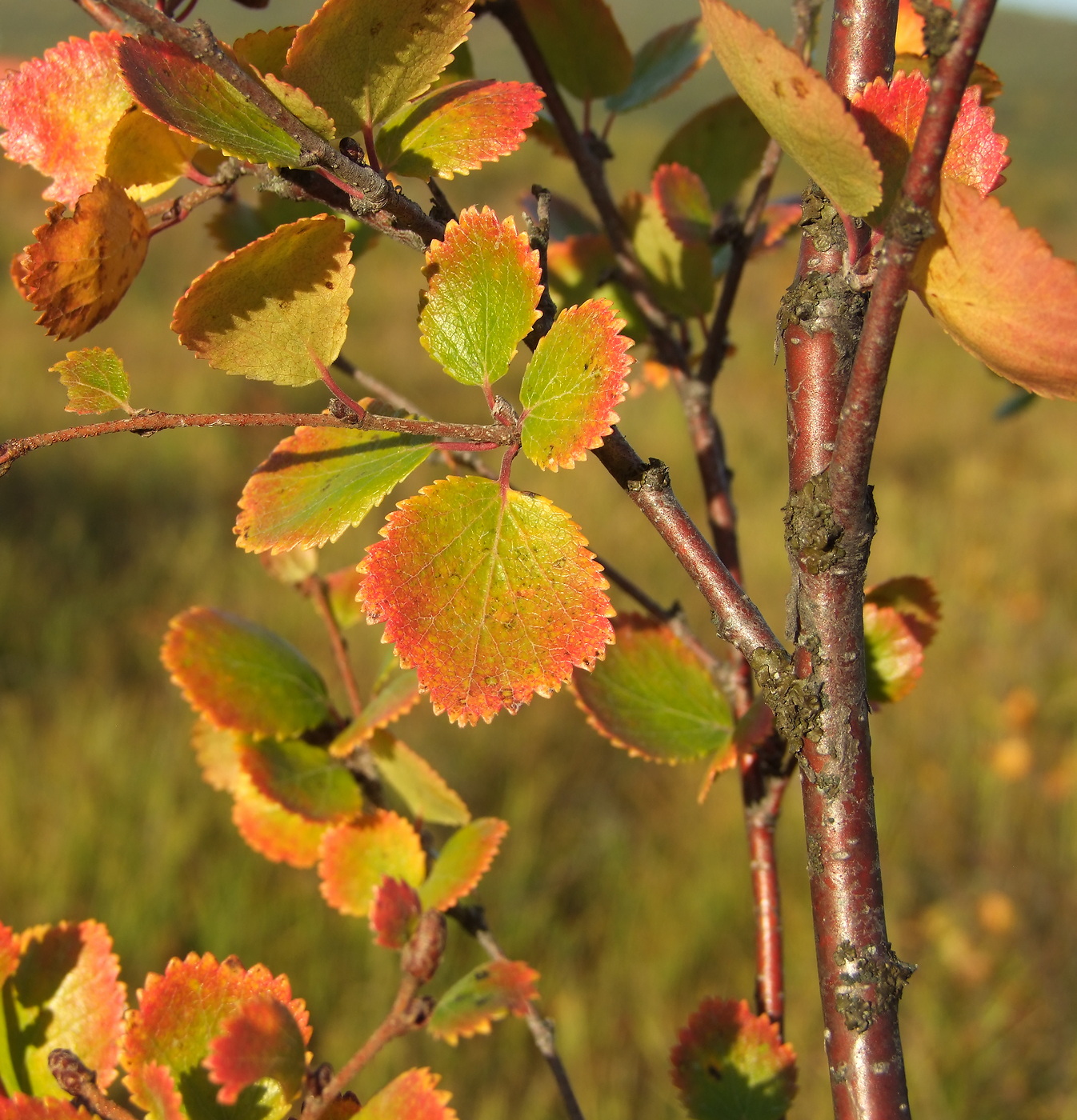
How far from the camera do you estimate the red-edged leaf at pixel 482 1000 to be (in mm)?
447

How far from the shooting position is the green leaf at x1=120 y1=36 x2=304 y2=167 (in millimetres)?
316

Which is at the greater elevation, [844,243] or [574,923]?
[844,243]

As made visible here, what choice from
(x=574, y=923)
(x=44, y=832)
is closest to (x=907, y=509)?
(x=574, y=923)

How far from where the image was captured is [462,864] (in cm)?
49

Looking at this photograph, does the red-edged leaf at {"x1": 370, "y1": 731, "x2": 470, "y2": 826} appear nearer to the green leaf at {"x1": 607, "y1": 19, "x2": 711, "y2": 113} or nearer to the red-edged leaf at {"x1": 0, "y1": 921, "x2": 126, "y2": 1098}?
the red-edged leaf at {"x1": 0, "y1": 921, "x2": 126, "y2": 1098}

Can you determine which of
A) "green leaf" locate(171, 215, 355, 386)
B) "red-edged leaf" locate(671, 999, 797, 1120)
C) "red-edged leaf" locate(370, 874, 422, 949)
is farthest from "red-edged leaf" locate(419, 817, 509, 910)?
"green leaf" locate(171, 215, 355, 386)

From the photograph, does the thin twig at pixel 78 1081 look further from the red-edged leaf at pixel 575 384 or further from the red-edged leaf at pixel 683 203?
the red-edged leaf at pixel 683 203

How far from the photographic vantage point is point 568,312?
346mm

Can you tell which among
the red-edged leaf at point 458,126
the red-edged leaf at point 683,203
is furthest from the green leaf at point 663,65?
the red-edged leaf at point 458,126

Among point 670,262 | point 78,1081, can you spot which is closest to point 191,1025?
point 78,1081

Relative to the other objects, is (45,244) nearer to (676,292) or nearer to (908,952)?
(676,292)

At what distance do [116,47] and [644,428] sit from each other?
505 cm

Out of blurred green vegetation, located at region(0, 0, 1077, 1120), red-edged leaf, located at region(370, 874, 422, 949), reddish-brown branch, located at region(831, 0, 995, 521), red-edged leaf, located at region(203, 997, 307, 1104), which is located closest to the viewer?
reddish-brown branch, located at region(831, 0, 995, 521)

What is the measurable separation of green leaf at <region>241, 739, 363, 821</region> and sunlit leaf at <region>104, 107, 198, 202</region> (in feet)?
0.94
